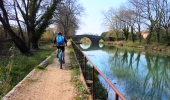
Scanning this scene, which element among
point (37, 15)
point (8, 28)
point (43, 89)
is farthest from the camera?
point (37, 15)

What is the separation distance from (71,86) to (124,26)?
43.7 m

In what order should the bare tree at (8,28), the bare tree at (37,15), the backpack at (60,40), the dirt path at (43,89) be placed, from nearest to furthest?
the dirt path at (43,89) < the backpack at (60,40) < the bare tree at (8,28) < the bare tree at (37,15)

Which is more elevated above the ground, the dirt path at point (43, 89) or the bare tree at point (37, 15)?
the bare tree at point (37, 15)

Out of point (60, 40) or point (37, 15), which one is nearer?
point (60, 40)

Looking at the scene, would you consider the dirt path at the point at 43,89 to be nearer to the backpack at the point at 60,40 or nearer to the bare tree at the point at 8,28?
the backpack at the point at 60,40

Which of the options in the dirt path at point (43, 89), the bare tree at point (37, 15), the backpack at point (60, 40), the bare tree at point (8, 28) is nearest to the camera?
the dirt path at point (43, 89)

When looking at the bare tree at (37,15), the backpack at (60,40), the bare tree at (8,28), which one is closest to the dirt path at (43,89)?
the backpack at (60,40)

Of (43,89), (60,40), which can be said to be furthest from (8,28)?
(43,89)

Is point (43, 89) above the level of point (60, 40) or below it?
below

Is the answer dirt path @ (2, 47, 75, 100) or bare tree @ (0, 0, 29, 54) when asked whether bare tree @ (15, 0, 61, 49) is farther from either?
dirt path @ (2, 47, 75, 100)

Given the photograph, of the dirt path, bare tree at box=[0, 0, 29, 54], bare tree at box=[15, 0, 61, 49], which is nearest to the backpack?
the dirt path

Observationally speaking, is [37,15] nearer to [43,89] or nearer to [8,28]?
[8,28]

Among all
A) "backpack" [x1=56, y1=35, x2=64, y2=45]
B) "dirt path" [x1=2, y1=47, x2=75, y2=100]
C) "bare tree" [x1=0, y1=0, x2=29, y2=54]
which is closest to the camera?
"dirt path" [x1=2, y1=47, x2=75, y2=100]

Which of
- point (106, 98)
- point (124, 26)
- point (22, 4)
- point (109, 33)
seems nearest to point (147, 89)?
point (106, 98)
